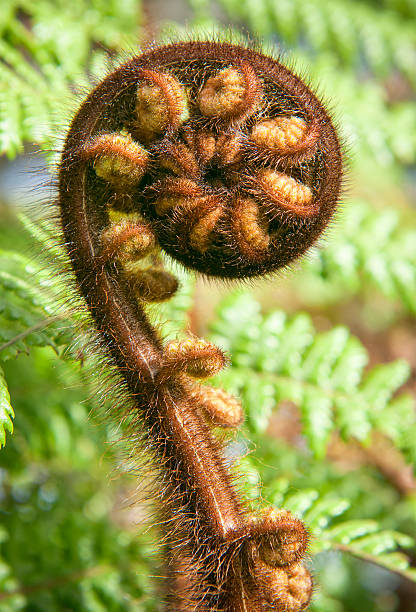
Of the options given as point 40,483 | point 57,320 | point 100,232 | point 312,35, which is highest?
point 312,35

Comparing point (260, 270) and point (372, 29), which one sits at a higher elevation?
point (372, 29)

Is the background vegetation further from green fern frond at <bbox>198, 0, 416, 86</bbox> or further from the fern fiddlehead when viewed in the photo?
the fern fiddlehead

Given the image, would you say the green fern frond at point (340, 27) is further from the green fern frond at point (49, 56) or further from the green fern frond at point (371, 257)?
the green fern frond at point (371, 257)

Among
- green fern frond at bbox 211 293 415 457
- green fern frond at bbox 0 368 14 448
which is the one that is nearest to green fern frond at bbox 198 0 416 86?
green fern frond at bbox 211 293 415 457

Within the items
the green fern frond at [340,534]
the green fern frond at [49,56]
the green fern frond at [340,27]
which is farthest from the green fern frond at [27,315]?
the green fern frond at [340,27]

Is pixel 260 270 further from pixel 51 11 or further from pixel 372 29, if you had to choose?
pixel 372 29

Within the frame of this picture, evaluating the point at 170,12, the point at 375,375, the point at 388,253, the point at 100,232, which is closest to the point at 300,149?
the point at 100,232
